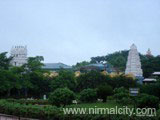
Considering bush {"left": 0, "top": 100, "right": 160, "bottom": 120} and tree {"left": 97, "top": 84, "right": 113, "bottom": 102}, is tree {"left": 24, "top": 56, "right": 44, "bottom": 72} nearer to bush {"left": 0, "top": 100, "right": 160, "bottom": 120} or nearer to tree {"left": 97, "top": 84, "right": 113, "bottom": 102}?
tree {"left": 97, "top": 84, "right": 113, "bottom": 102}

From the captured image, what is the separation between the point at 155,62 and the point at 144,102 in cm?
4591

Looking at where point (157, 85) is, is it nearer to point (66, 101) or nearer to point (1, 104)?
point (66, 101)

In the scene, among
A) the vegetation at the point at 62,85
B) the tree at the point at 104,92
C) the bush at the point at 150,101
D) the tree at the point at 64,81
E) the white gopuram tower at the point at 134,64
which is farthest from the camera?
the white gopuram tower at the point at 134,64

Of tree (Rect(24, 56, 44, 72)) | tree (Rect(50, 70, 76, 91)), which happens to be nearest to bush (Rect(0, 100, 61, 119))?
tree (Rect(50, 70, 76, 91))

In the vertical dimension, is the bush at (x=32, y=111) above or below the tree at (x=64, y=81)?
below

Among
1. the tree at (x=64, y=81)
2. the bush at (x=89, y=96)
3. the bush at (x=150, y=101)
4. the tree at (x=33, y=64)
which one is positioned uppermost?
the tree at (x=33, y=64)

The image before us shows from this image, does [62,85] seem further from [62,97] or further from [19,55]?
[19,55]

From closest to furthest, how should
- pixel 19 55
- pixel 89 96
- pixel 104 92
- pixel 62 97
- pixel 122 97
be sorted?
pixel 62 97 → pixel 122 97 → pixel 89 96 → pixel 104 92 → pixel 19 55

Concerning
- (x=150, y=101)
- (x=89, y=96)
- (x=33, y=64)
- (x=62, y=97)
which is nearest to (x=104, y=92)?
(x=89, y=96)

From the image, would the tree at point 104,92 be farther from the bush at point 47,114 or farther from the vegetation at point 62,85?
the bush at point 47,114

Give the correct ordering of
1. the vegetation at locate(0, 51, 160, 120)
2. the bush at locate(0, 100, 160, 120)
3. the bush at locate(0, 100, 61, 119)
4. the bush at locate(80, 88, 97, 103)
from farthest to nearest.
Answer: the bush at locate(80, 88, 97, 103) → the vegetation at locate(0, 51, 160, 120) → the bush at locate(0, 100, 61, 119) → the bush at locate(0, 100, 160, 120)

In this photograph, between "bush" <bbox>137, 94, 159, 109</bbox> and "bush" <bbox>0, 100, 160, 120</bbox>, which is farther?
"bush" <bbox>137, 94, 159, 109</bbox>

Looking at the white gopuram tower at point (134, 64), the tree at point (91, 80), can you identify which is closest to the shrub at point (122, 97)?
the tree at point (91, 80)

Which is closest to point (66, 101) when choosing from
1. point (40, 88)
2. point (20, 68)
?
point (20, 68)
